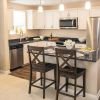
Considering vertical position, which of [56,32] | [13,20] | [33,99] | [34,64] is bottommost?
[33,99]

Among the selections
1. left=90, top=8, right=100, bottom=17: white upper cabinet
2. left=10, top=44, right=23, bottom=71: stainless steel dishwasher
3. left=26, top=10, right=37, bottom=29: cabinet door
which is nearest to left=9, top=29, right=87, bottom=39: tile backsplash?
left=26, top=10, right=37, bottom=29: cabinet door

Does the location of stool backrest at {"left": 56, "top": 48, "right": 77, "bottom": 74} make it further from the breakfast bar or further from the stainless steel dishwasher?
the stainless steel dishwasher

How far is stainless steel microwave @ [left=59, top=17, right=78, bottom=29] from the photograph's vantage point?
639cm

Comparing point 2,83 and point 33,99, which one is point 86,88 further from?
point 2,83

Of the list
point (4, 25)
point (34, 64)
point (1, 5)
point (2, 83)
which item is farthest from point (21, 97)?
point (1, 5)

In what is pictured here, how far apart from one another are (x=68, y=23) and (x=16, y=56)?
7.86 ft

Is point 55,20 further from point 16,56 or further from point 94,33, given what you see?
point 94,33

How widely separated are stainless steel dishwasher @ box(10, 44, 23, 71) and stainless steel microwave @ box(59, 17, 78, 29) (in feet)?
6.13

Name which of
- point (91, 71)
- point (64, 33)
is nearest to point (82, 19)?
point (64, 33)

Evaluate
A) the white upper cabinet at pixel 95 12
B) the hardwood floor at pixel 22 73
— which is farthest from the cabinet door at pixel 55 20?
the hardwood floor at pixel 22 73

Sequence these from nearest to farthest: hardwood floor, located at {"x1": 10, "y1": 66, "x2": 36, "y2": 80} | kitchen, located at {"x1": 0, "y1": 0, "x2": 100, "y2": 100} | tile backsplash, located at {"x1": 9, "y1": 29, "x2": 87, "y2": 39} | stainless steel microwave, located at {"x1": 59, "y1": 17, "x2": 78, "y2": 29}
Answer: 1. hardwood floor, located at {"x1": 10, "y1": 66, "x2": 36, "y2": 80}
2. kitchen, located at {"x1": 0, "y1": 0, "x2": 100, "y2": 100}
3. stainless steel microwave, located at {"x1": 59, "y1": 17, "x2": 78, "y2": 29}
4. tile backsplash, located at {"x1": 9, "y1": 29, "x2": 87, "y2": 39}

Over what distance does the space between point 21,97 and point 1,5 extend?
301cm

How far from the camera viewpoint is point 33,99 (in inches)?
145

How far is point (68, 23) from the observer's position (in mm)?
6551
